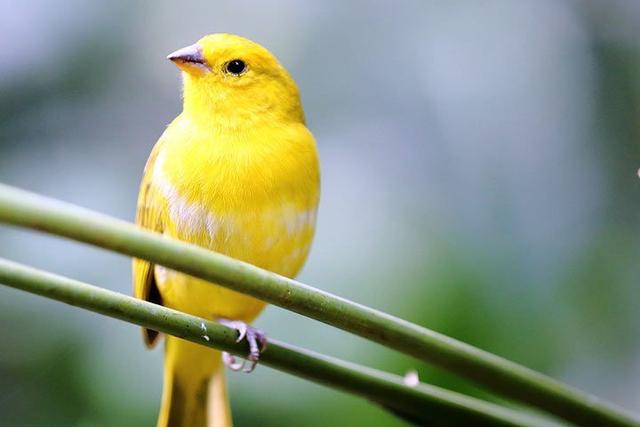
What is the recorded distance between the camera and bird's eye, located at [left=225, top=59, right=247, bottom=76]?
246 centimetres

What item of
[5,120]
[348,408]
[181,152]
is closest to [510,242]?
[348,408]

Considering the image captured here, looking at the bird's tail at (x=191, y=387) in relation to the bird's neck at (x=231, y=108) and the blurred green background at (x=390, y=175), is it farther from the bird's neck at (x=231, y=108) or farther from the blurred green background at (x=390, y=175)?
the bird's neck at (x=231, y=108)

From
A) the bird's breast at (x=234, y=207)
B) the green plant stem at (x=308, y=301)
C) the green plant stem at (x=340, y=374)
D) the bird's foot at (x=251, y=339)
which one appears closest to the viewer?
the green plant stem at (x=308, y=301)

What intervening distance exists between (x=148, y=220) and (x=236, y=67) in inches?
17.8

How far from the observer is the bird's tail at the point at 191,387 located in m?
2.48

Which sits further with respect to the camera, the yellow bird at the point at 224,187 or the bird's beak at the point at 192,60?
the bird's beak at the point at 192,60

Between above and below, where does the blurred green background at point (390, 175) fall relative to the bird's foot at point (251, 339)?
above

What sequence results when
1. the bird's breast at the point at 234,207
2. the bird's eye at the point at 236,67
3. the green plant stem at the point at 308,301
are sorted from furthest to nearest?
the bird's eye at the point at 236,67, the bird's breast at the point at 234,207, the green plant stem at the point at 308,301

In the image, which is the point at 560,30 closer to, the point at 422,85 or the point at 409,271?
the point at 422,85

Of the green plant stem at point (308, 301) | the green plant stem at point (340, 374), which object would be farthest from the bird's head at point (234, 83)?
the green plant stem at point (308, 301)

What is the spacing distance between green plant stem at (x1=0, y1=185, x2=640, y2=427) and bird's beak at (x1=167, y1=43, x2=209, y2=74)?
4.03 ft

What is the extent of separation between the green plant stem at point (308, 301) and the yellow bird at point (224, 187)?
2.20 ft

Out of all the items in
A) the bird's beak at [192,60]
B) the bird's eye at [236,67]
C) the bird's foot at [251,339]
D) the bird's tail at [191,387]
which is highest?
the bird's eye at [236,67]

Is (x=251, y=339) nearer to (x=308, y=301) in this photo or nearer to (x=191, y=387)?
(x=308, y=301)
